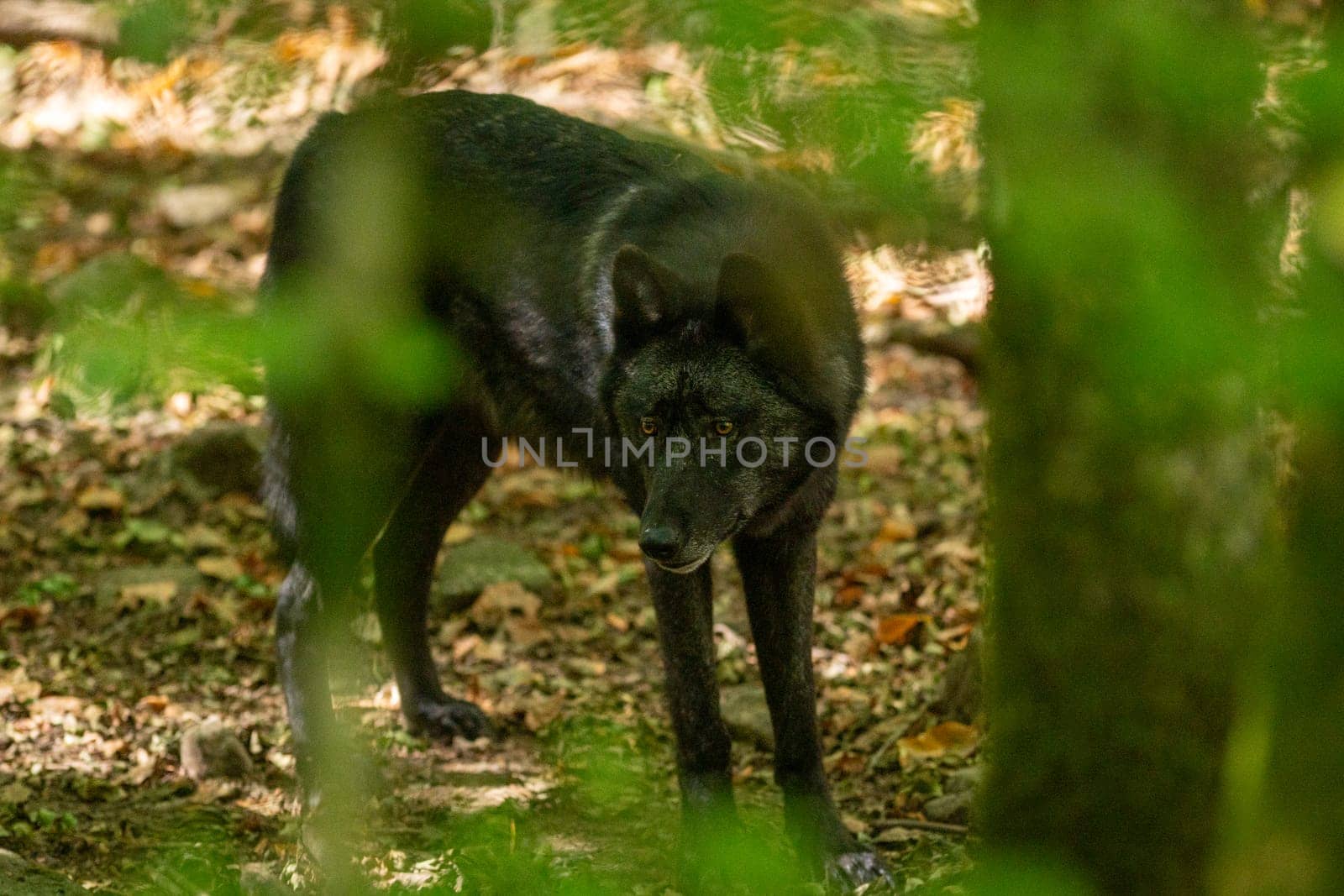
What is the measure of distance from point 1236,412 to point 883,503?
559 centimetres

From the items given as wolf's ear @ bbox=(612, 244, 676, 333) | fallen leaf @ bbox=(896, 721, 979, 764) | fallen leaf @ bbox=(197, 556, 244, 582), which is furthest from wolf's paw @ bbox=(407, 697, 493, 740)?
wolf's ear @ bbox=(612, 244, 676, 333)

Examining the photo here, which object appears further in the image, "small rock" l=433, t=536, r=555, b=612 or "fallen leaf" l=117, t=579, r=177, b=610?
"small rock" l=433, t=536, r=555, b=612

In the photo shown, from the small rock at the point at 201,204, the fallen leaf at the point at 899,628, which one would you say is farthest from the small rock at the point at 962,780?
the small rock at the point at 201,204

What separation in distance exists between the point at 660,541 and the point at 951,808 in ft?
5.53

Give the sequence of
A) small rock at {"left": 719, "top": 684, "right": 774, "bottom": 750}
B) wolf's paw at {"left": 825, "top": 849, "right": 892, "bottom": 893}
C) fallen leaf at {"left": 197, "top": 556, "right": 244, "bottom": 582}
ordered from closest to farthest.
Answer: wolf's paw at {"left": 825, "top": 849, "right": 892, "bottom": 893}
small rock at {"left": 719, "top": 684, "right": 774, "bottom": 750}
fallen leaf at {"left": 197, "top": 556, "right": 244, "bottom": 582}

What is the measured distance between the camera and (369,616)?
6168 mm

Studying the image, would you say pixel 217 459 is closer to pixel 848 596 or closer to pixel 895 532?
pixel 848 596

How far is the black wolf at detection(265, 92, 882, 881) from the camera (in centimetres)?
413

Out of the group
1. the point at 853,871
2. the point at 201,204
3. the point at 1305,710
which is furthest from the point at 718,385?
the point at 201,204

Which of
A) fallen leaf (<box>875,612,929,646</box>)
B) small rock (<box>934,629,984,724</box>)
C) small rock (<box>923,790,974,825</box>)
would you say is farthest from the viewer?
fallen leaf (<box>875,612,929,646</box>)

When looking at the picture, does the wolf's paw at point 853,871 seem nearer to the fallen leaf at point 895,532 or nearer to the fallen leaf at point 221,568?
the fallen leaf at point 895,532

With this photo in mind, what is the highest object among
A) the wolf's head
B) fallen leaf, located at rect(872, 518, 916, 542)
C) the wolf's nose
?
the wolf's head

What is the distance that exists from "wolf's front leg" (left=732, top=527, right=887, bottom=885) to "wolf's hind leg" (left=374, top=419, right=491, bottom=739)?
1.55m

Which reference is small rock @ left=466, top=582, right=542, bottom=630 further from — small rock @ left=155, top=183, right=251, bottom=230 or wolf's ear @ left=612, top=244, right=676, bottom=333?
small rock @ left=155, top=183, right=251, bottom=230
